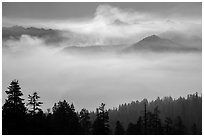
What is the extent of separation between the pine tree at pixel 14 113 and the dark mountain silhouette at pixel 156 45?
591cm

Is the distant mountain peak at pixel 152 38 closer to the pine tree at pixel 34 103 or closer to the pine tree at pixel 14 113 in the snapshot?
the pine tree at pixel 34 103

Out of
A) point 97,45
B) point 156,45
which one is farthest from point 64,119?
point 156,45

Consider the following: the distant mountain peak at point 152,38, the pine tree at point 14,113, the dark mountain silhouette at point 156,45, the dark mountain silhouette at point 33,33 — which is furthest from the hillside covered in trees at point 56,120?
the distant mountain peak at point 152,38

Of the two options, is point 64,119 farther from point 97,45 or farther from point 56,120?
point 97,45

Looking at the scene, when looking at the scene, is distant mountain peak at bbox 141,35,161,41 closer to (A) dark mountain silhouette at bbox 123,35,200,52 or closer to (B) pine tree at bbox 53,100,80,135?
(A) dark mountain silhouette at bbox 123,35,200,52

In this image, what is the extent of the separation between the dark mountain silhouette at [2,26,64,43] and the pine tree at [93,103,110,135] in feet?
13.4

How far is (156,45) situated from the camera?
16984mm

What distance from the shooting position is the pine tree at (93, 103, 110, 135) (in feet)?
51.4

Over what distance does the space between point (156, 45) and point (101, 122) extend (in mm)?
4603

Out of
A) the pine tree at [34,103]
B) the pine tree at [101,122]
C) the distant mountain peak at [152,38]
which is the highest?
the distant mountain peak at [152,38]

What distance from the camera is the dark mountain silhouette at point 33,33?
Answer: 15609mm

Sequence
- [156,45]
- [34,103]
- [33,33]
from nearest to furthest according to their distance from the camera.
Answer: [34,103]
[33,33]
[156,45]

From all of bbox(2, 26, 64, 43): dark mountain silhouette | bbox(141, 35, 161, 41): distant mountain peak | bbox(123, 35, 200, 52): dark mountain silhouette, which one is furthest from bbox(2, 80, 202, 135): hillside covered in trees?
bbox(141, 35, 161, 41): distant mountain peak

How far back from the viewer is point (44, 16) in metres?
16.4
